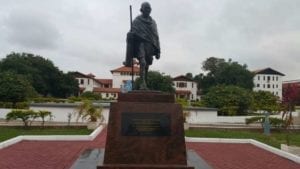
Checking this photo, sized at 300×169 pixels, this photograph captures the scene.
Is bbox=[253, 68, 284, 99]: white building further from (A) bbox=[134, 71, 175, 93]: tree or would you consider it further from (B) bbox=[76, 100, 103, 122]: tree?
(B) bbox=[76, 100, 103, 122]: tree

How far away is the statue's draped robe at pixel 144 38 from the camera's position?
8664 millimetres

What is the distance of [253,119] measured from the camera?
2400cm

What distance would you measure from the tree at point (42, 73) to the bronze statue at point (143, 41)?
4666 cm

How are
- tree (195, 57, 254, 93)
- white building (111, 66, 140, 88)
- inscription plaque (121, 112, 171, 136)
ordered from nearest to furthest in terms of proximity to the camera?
inscription plaque (121, 112, 171, 136), tree (195, 57, 254, 93), white building (111, 66, 140, 88)

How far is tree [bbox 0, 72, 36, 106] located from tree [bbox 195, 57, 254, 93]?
37938 millimetres

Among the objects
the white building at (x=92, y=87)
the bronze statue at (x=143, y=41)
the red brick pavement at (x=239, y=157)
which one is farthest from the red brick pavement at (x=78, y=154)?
the white building at (x=92, y=87)

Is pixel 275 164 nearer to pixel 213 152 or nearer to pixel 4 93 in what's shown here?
pixel 213 152

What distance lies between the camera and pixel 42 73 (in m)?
57.7

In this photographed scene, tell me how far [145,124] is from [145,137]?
0.85ft

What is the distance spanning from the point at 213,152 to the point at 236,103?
23530 mm

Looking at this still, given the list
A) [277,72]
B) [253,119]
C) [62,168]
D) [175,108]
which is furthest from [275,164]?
[277,72]

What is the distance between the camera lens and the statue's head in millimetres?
8750

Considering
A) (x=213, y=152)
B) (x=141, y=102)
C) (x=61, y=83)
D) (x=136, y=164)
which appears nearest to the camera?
(x=136, y=164)

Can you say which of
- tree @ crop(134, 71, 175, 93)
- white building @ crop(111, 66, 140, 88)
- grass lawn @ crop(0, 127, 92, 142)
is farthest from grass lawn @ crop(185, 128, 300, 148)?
white building @ crop(111, 66, 140, 88)
